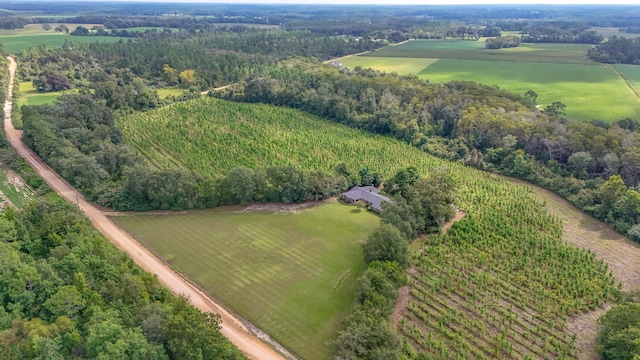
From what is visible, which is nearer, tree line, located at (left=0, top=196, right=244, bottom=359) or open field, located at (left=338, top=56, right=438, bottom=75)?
tree line, located at (left=0, top=196, right=244, bottom=359)

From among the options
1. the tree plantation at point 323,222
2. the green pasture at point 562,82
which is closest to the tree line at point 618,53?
the green pasture at point 562,82

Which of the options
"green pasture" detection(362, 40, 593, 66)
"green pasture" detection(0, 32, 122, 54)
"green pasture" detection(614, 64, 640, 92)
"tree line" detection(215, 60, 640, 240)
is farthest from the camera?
"green pasture" detection(0, 32, 122, 54)

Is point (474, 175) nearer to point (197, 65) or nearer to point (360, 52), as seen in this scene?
point (197, 65)

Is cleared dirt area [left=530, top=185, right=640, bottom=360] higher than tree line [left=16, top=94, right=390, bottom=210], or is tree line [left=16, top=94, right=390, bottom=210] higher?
tree line [left=16, top=94, right=390, bottom=210]

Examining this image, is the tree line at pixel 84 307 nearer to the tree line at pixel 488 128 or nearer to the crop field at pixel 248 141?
the crop field at pixel 248 141

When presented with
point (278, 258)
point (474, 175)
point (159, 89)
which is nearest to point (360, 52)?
point (159, 89)

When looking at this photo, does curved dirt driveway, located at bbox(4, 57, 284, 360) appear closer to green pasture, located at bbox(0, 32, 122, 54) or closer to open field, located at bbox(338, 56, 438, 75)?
open field, located at bbox(338, 56, 438, 75)

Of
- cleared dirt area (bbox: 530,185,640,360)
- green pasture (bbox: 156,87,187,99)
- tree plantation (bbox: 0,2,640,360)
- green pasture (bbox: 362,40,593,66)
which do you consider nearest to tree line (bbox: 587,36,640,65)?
green pasture (bbox: 362,40,593,66)
